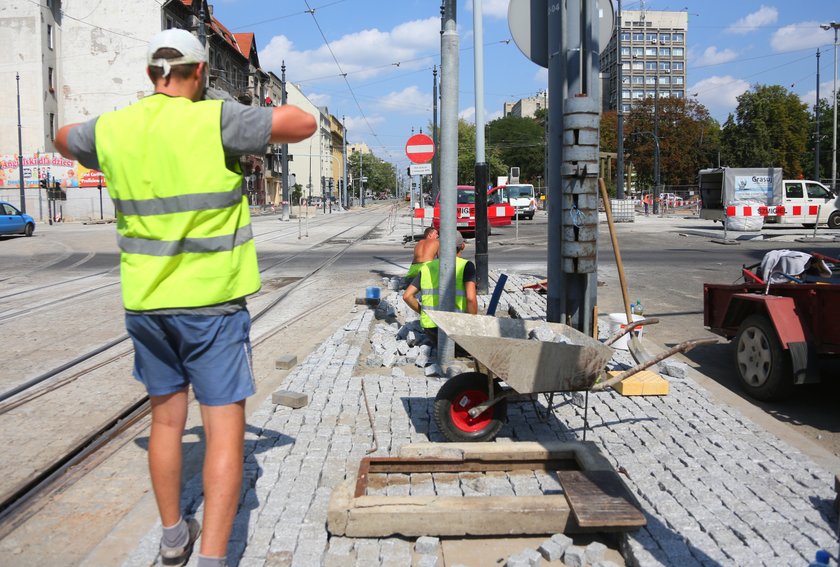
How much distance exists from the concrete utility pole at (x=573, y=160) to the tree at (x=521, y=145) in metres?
93.7

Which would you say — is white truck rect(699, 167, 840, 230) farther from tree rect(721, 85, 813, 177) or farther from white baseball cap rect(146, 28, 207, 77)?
tree rect(721, 85, 813, 177)

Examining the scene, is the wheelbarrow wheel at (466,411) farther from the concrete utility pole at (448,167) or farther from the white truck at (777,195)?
the white truck at (777,195)

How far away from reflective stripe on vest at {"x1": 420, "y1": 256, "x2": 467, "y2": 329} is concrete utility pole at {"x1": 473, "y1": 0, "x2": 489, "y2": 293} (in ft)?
11.8

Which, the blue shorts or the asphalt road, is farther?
the asphalt road

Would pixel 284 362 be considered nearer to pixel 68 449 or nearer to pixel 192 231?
pixel 68 449

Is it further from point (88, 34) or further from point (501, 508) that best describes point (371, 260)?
point (88, 34)

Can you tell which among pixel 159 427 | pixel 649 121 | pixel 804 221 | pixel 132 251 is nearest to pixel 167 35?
pixel 132 251

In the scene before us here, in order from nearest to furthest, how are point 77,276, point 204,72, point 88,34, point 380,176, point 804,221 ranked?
point 204,72 < point 77,276 < point 804,221 < point 88,34 < point 380,176

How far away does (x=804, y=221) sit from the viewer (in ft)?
96.6

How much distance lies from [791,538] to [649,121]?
71.3 m

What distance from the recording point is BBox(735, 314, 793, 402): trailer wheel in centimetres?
568

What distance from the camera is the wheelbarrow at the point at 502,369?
4109 mm

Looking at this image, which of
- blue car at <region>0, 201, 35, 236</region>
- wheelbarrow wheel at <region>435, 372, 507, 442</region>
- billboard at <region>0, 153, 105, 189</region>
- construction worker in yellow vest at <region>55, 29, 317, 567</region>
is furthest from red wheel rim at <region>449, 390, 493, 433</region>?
billboard at <region>0, 153, 105, 189</region>

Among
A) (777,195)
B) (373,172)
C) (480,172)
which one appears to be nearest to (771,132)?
(777,195)
